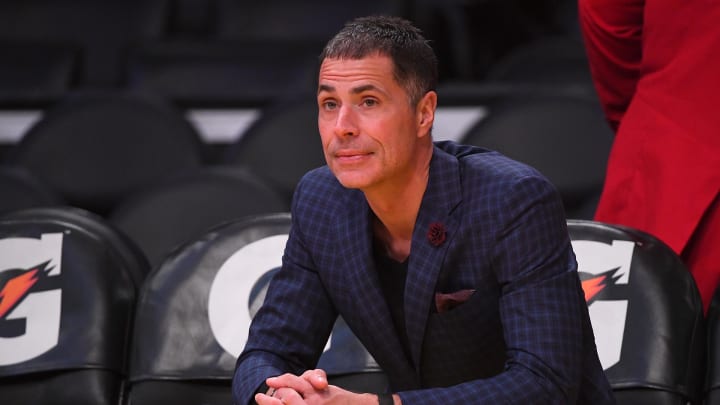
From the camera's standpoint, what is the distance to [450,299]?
1815mm

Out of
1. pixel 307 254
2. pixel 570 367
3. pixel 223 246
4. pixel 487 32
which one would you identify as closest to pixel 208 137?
pixel 487 32

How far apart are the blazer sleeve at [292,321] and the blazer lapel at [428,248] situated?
0.61 feet

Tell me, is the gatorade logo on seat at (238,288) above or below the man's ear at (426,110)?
below

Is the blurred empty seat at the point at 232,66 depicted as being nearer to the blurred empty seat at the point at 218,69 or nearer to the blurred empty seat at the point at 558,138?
the blurred empty seat at the point at 218,69

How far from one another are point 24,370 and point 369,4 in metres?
2.25

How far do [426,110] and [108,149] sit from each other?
2.01m

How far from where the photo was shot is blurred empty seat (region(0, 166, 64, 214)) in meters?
3.25

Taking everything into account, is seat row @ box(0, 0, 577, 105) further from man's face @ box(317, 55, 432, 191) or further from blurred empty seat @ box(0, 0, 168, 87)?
man's face @ box(317, 55, 432, 191)

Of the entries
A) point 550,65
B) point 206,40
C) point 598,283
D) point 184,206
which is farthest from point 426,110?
point 206,40

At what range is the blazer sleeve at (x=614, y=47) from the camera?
2.46m

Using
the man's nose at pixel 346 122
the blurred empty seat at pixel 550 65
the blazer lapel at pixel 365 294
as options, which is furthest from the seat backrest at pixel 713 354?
the blurred empty seat at pixel 550 65

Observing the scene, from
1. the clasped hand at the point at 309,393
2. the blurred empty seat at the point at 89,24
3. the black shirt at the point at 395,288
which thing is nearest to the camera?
the clasped hand at the point at 309,393

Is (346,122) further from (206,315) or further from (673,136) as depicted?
(673,136)

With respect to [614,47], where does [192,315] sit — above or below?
below
